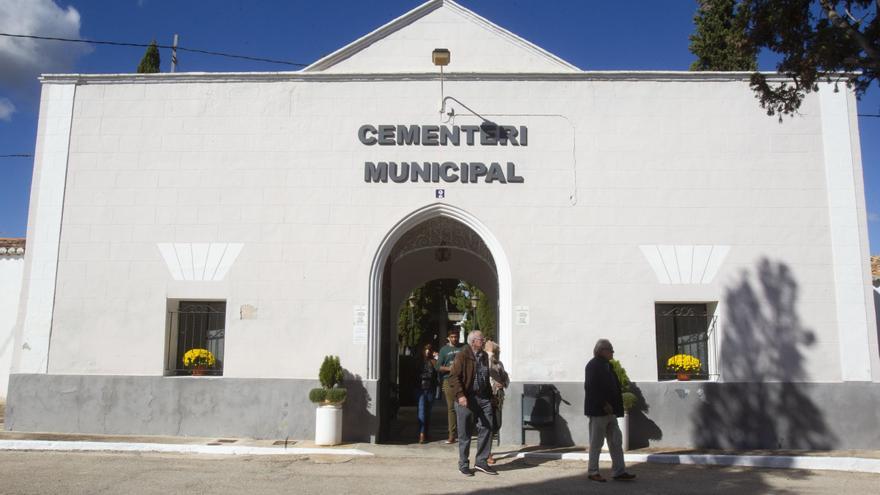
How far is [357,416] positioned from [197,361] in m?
2.76

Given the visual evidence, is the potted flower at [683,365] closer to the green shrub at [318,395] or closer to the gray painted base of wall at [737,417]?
the gray painted base of wall at [737,417]

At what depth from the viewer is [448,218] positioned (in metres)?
11.3

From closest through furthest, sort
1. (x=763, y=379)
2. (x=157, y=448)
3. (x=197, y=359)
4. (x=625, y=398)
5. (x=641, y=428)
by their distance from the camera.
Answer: (x=157, y=448) → (x=625, y=398) → (x=641, y=428) → (x=763, y=379) → (x=197, y=359)

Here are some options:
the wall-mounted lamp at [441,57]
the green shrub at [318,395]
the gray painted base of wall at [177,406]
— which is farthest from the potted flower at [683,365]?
the wall-mounted lamp at [441,57]

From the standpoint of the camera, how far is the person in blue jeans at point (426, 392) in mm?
11258

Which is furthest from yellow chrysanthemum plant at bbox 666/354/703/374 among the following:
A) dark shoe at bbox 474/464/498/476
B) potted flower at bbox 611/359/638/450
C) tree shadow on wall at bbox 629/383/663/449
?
dark shoe at bbox 474/464/498/476

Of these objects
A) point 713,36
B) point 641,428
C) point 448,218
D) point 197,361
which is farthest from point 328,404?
point 713,36

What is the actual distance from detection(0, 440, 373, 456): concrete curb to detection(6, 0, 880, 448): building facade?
0.83 m

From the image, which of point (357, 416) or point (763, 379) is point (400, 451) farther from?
point (763, 379)

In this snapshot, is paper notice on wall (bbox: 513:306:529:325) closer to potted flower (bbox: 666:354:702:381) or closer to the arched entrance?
the arched entrance

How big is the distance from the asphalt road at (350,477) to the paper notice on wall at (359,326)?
1.91 m

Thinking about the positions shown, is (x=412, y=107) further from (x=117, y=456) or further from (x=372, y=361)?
(x=117, y=456)

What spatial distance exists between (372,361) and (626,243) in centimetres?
443

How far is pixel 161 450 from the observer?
9.76 m
